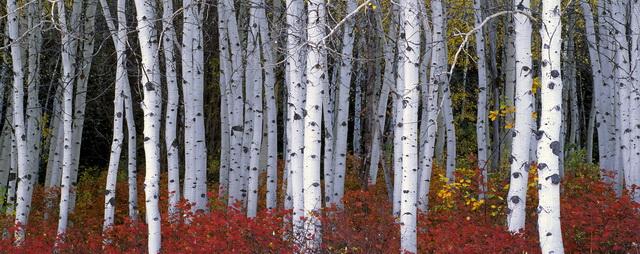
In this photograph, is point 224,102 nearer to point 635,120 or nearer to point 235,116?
point 235,116

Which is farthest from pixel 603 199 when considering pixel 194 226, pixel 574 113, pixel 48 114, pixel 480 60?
pixel 48 114

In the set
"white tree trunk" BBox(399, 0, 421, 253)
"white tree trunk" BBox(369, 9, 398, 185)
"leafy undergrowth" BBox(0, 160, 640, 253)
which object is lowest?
"leafy undergrowth" BBox(0, 160, 640, 253)

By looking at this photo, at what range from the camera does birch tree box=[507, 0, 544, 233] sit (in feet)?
30.5

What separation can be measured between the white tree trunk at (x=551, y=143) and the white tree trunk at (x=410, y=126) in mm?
2001

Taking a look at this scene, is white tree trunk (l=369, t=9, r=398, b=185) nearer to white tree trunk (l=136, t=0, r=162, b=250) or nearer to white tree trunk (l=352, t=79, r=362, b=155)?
white tree trunk (l=352, t=79, r=362, b=155)

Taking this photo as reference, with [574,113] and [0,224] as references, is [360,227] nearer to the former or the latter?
[0,224]

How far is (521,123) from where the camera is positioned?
945 cm

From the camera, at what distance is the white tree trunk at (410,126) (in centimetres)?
902

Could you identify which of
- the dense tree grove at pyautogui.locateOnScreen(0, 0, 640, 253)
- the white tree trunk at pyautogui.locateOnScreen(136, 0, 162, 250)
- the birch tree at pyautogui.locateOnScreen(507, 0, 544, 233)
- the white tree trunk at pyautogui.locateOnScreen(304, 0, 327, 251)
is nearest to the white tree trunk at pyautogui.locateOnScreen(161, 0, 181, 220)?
the dense tree grove at pyautogui.locateOnScreen(0, 0, 640, 253)

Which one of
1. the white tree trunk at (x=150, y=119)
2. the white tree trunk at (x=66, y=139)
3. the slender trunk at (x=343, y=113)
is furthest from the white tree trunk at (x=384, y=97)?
the white tree trunk at (x=66, y=139)

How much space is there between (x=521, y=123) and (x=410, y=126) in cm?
143

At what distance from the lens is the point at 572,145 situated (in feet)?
72.5

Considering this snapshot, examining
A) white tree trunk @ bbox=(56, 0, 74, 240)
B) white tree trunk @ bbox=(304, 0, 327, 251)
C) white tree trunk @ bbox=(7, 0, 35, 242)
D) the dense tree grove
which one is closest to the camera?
white tree trunk @ bbox=(304, 0, 327, 251)

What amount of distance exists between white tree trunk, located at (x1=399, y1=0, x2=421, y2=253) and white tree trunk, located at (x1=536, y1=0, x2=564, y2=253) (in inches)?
78.8
